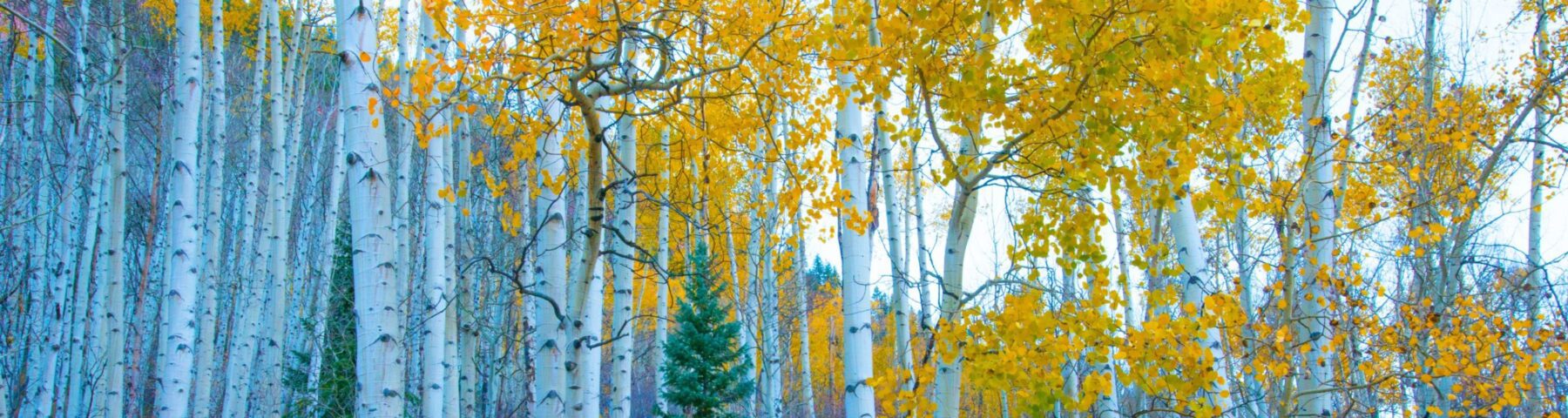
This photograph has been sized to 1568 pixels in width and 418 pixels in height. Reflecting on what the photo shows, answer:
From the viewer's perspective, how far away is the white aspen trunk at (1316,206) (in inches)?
165

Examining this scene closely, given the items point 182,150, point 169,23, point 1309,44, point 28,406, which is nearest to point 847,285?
point 1309,44

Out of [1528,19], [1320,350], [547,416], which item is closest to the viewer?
[547,416]

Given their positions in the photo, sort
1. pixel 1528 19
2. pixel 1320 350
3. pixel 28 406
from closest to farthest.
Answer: pixel 1320 350
pixel 28 406
pixel 1528 19

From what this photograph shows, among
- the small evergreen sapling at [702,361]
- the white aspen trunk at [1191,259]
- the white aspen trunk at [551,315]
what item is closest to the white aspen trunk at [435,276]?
the white aspen trunk at [551,315]

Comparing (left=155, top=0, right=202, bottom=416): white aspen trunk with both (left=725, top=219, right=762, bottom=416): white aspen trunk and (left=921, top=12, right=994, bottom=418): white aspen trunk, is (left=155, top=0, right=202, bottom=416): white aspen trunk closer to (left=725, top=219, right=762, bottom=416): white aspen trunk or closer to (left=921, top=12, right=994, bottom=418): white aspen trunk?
(left=921, top=12, right=994, bottom=418): white aspen trunk

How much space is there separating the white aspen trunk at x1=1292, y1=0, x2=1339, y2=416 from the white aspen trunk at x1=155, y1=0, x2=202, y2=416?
5.18m

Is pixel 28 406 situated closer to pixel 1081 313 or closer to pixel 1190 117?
pixel 1081 313

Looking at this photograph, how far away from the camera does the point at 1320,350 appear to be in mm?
4148

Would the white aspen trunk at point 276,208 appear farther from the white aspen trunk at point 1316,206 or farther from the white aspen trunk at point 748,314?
the white aspen trunk at point 1316,206

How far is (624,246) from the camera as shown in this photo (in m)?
4.73

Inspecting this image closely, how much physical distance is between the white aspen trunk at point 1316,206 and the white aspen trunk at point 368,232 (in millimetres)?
3671

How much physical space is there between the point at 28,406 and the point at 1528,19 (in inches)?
474

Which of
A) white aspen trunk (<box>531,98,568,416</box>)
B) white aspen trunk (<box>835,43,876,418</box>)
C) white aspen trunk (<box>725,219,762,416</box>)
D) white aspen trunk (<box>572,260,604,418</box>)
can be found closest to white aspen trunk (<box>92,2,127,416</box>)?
white aspen trunk (<box>572,260,604,418</box>)

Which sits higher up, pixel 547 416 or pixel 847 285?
pixel 847 285
